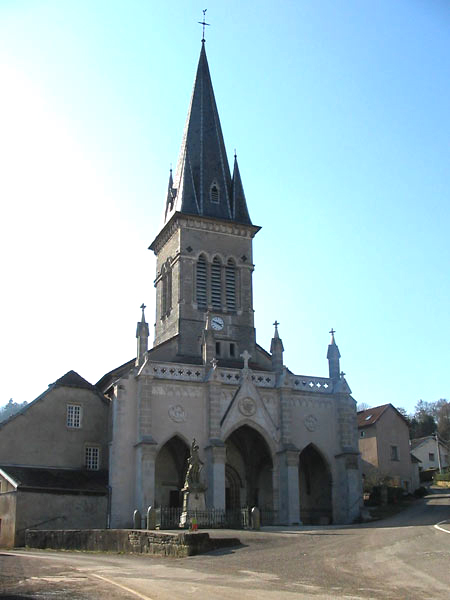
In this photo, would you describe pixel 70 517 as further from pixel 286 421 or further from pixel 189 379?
pixel 286 421

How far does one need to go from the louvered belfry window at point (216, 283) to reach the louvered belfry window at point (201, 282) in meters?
0.53

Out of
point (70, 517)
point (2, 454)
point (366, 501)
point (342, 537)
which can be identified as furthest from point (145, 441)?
point (366, 501)

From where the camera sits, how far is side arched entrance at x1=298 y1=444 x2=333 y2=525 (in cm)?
3831

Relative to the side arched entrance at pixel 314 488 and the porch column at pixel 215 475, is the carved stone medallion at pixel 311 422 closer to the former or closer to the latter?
the side arched entrance at pixel 314 488

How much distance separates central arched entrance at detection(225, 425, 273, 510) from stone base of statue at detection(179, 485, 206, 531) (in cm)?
1004

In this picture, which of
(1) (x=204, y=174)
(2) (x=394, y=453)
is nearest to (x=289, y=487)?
(1) (x=204, y=174)

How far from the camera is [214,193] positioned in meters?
46.4

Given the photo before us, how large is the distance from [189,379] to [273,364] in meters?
5.42

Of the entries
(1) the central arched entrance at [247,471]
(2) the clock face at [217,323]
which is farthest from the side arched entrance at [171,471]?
(2) the clock face at [217,323]

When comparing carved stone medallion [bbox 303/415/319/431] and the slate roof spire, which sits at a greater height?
the slate roof spire

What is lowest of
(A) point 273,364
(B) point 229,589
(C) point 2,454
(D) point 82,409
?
(B) point 229,589

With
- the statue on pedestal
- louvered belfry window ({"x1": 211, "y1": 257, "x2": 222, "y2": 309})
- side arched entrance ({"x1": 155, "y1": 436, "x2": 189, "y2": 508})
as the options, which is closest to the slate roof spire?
louvered belfry window ({"x1": 211, "y1": 257, "x2": 222, "y2": 309})

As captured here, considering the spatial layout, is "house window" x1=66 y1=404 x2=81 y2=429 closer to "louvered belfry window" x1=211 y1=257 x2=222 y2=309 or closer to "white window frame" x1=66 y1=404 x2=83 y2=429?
"white window frame" x1=66 y1=404 x2=83 y2=429

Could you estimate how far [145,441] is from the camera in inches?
1332
